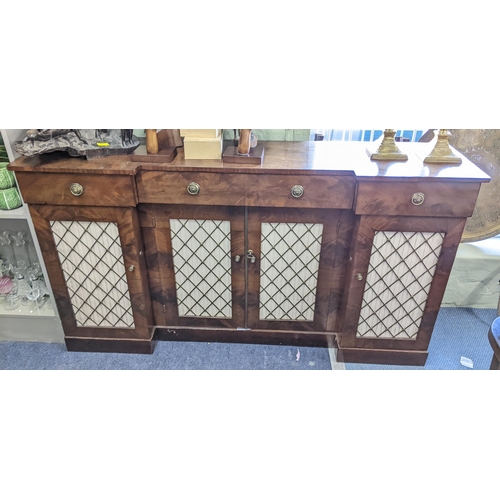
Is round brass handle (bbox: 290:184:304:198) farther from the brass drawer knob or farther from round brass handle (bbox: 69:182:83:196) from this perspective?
round brass handle (bbox: 69:182:83:196)

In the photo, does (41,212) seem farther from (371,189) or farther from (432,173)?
(432,173)

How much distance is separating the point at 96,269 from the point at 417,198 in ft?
4.02

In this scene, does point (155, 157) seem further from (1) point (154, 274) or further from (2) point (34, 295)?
(2) point (34, 295)

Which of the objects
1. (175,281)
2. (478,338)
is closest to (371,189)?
(175,281)

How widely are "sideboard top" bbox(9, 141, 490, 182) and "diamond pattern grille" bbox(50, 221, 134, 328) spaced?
0.23 meters

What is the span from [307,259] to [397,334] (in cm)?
50

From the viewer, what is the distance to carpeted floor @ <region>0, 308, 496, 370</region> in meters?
1.77

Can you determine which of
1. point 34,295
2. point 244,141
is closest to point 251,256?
point 244,141

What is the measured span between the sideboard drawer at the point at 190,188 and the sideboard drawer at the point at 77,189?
5 centimetres

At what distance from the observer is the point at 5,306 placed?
188cm

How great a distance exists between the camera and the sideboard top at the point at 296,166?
1.41 m

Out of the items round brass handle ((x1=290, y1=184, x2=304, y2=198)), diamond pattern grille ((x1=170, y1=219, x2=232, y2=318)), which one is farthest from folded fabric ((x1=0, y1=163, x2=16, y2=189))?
round brass handle ((x1=290, y1=184, x2=304, y2=198))

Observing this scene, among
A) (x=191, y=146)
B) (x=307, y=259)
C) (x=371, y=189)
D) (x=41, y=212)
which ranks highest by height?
(x=191, y=146)

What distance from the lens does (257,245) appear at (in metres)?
1.63
